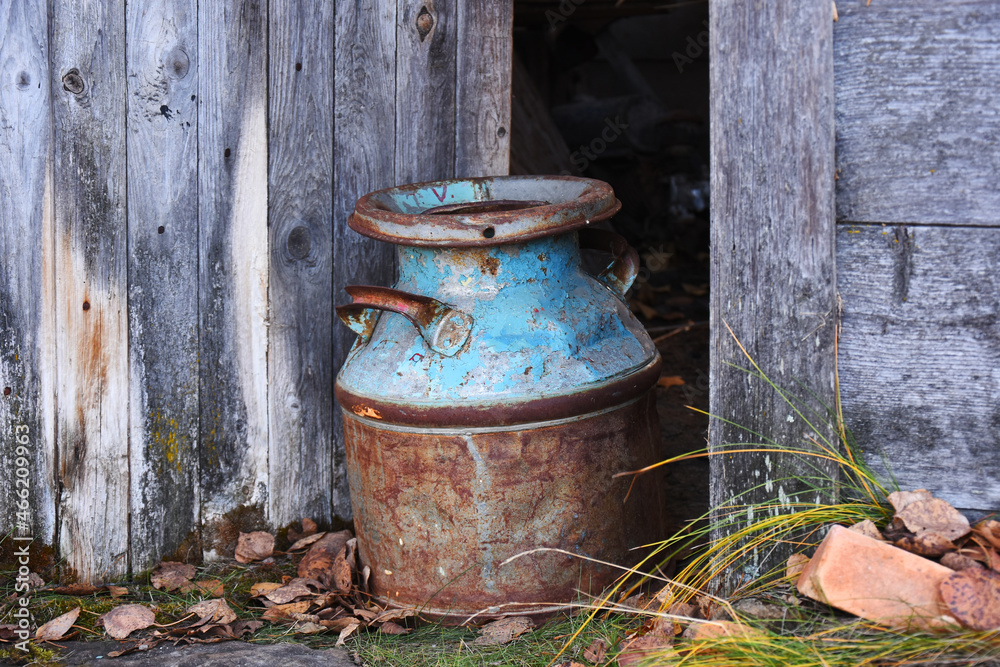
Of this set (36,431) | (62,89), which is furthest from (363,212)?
(36,431)

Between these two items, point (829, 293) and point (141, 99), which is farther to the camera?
point (141, 99)

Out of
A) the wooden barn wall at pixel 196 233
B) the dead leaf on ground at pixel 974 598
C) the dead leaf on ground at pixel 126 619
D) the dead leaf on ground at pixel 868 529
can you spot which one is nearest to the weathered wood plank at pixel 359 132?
the wooden barn wall at pixel 196 233

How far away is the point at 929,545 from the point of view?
1623 mm

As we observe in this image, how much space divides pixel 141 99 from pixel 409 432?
1152mm

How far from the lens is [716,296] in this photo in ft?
6.25

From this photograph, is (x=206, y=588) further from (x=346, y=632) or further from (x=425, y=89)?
(x=425, y=89)

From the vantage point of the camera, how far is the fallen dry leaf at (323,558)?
8.14ft

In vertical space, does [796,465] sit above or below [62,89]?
below

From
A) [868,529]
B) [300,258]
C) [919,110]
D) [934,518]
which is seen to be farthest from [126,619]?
[919,110]

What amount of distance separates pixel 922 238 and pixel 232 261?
1.77 meters

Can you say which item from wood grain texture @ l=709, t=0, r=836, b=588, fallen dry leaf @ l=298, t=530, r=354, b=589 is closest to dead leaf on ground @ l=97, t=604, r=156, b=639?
fallen dry leaf @ l=298, t=530, r=354, b=589

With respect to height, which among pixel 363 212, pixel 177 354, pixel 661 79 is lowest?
pixel 177 354

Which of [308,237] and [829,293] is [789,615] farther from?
[308,237]

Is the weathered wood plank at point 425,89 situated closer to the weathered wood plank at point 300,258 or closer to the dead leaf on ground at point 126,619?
the weathered wood plank at point 300,258
